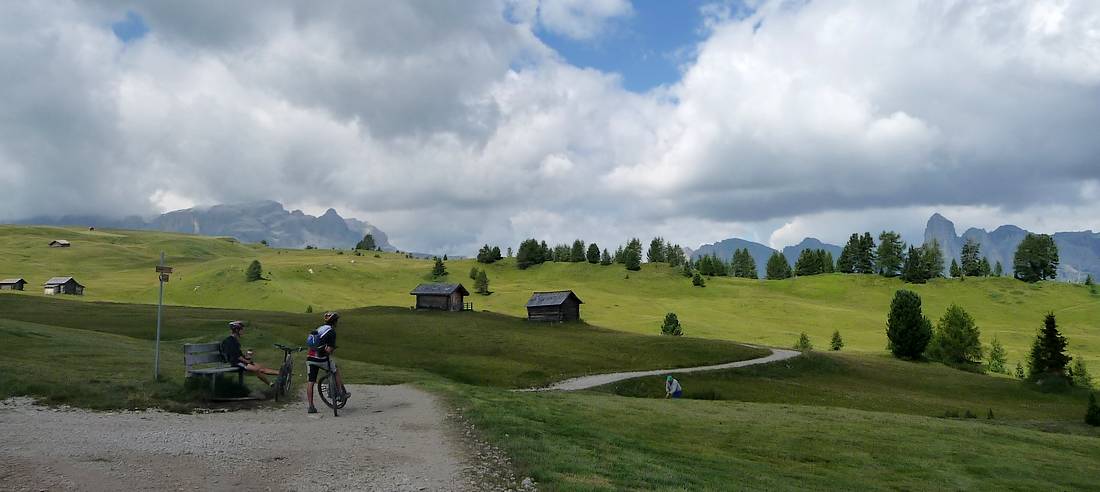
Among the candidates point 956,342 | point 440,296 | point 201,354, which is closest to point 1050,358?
point 956,342

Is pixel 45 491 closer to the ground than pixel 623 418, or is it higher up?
higher up

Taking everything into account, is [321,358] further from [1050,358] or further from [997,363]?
[997,363]

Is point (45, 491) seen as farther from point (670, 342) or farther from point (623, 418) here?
point (670, 342)

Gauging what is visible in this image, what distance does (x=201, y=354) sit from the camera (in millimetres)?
21781

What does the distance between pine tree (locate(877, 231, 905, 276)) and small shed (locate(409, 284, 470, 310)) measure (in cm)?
15138

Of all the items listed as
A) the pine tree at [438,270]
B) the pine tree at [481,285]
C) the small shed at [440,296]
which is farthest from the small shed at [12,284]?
the small shed at [440,296]

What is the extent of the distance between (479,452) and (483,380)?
107 ft

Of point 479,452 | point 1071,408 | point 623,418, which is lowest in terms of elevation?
point 1071,408

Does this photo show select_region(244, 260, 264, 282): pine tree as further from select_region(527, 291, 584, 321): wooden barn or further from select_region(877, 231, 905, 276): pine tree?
select_region(877, 231, 905, 276): pine tree

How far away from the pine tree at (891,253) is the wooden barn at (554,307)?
138283 mm

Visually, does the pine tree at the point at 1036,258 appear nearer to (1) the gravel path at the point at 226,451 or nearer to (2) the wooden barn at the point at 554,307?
(2) the wooden barn at the point at 554,307

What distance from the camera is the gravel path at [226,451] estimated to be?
447 inches

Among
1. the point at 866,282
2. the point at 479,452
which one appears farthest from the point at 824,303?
the point at 479,452

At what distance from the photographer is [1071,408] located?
184 ft
